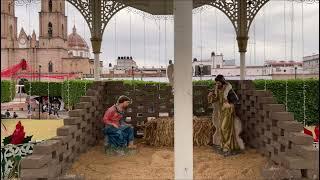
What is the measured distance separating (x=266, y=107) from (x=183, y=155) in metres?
3.62

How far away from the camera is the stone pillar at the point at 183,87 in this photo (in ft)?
12.5

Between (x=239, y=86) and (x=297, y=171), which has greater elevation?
(x=239, y=86)

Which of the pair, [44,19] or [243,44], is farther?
[44,19]

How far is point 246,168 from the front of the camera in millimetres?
6441

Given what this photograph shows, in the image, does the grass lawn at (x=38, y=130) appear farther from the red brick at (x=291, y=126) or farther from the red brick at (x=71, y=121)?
the red brick at (x=291, y=126)

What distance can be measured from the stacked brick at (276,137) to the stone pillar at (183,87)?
1348 mm

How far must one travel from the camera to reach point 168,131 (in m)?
8.85

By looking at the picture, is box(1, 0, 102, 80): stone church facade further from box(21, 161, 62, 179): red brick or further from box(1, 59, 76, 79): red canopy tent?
box(21, 161, 62, 179): red brick

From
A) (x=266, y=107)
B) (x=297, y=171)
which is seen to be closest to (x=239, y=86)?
(x=266, y=107)

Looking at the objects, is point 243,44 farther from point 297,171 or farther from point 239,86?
point 297,171

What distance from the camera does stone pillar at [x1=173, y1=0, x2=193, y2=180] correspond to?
3.82 meters

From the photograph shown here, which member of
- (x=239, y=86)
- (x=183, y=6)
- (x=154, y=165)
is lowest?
(x=154, y=165)

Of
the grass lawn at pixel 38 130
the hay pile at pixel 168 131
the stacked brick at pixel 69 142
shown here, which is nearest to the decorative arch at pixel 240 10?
the hay pile at pixel 168 131

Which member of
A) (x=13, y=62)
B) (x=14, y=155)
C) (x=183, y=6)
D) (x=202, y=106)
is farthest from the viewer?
(x=13, y=62)
